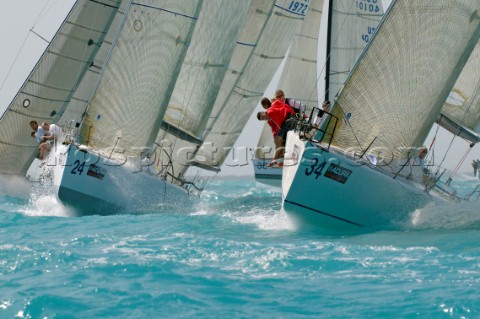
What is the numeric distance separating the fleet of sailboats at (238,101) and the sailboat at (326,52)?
0.17 feet

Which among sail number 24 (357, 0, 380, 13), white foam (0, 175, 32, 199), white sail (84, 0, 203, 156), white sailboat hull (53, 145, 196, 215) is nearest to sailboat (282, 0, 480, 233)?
white sailboat hull (53, 145, 196, 215)

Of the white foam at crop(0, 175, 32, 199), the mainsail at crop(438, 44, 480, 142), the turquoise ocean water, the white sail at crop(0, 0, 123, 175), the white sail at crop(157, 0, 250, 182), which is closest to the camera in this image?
the turquoise ocean water

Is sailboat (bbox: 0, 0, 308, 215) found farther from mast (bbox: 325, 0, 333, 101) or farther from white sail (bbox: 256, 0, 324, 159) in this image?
white sail (bbox: 256, 0, 324, 159)

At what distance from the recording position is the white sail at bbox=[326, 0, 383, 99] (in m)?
25.0

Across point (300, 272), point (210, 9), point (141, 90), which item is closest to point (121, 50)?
point (141, 90)

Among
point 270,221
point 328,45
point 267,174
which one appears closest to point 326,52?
point 328,45

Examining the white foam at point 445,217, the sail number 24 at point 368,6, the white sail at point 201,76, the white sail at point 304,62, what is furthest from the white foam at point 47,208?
the white sail at point 304,62

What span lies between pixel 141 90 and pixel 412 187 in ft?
18.4

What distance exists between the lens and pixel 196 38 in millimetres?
20250

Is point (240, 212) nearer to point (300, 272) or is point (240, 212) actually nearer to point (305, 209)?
point (305, 209)

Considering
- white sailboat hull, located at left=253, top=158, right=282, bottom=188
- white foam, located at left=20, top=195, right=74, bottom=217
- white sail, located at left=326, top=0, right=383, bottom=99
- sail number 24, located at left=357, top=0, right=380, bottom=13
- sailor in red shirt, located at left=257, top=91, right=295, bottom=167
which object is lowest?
white foam, located at left=20, top=195, right=74, bottom=217

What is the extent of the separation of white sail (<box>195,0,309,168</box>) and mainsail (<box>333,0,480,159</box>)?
9.34m

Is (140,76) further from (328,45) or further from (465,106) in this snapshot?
(328,45)

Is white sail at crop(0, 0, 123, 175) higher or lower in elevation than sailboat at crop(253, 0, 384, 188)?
lower
